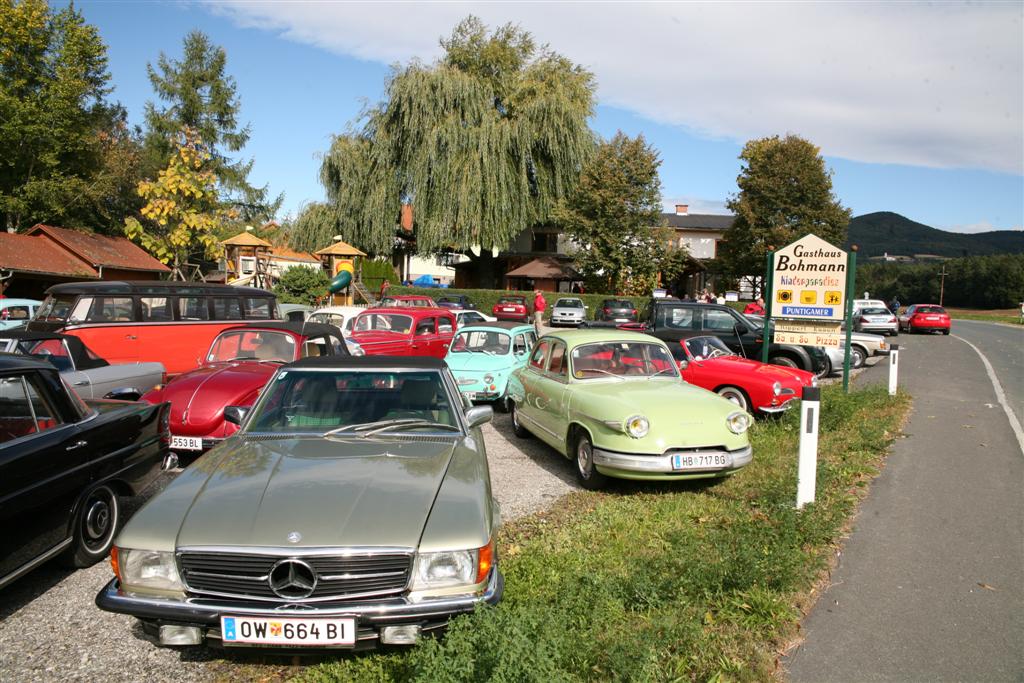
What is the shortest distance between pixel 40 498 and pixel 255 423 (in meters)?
1.32

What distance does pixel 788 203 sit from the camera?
42031 millimetres

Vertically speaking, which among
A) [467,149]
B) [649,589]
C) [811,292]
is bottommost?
[649,589]

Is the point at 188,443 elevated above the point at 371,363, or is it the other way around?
the point at 371,363

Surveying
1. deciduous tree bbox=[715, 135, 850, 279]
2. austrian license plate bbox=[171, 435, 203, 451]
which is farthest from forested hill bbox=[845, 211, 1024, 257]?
austrian license plate bbox=[171, 435, 203, 451]

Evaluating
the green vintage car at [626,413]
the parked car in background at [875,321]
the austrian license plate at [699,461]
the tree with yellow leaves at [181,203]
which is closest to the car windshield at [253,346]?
the green vintage car at [626,413]

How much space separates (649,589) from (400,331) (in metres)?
10.9

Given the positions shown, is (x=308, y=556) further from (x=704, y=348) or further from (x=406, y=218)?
(x=406, y=218)

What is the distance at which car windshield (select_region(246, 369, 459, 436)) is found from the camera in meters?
4.77

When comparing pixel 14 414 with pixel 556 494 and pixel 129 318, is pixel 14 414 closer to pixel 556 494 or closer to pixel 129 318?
pixel 556 494

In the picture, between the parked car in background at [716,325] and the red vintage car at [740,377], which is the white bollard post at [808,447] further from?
the parked car in background at [716,325]

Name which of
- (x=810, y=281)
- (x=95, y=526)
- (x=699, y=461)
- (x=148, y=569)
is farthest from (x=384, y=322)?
(x=148, y=569)

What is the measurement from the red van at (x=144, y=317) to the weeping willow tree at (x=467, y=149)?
81.0 ft

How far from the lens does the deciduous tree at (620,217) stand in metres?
40.7

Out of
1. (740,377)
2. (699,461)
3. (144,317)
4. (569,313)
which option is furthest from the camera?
(569,313)
